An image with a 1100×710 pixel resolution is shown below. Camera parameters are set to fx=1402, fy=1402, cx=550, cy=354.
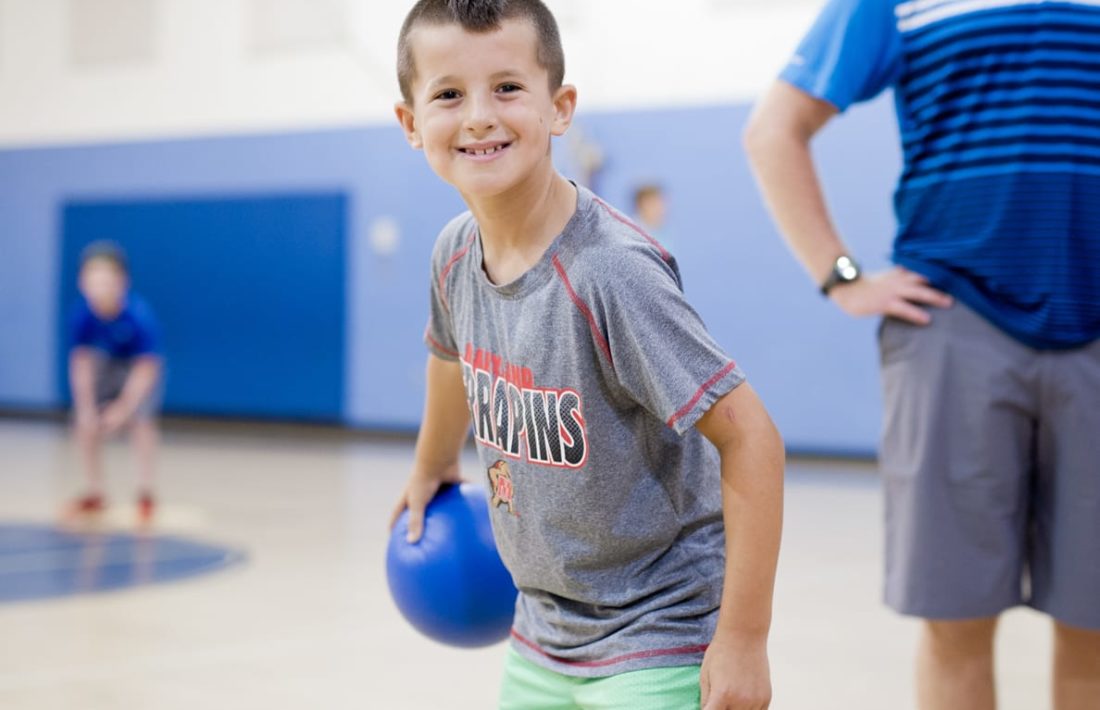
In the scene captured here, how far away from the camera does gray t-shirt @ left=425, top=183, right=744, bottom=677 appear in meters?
1.67

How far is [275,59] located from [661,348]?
10.6 m

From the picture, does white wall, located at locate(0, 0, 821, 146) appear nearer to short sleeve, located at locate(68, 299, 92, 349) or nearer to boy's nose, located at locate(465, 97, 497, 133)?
short sleeve, located at locate(68, 299, 92, 349)

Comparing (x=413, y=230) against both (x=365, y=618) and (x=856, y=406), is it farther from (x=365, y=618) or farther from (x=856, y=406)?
(x=365, y=618)

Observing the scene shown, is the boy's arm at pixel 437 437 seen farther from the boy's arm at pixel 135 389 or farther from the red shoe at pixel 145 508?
the boy's arm at pixel 135 389

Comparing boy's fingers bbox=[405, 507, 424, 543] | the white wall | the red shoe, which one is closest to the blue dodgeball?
boy's fingers bbox=[405, 507, 424, 543]

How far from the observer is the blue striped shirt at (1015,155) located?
1968 mm

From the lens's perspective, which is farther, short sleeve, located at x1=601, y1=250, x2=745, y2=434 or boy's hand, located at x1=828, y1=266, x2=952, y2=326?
boy's hand, located at x1=828, y1=266, x2=952, y2=326

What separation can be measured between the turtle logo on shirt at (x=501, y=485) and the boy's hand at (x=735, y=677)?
37cm

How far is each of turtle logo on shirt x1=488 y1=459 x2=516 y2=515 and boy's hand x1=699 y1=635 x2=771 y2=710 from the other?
374 mm

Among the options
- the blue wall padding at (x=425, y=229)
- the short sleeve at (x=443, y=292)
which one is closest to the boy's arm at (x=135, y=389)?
the blue wall padding at (x=425, y=229)

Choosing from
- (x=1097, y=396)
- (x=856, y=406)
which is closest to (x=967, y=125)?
(x=1097, y=396)

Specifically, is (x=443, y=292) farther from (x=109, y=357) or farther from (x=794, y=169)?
(x=109, y=357)

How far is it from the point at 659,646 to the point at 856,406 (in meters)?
7.88

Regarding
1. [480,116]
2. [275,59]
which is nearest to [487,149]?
[480,116]
